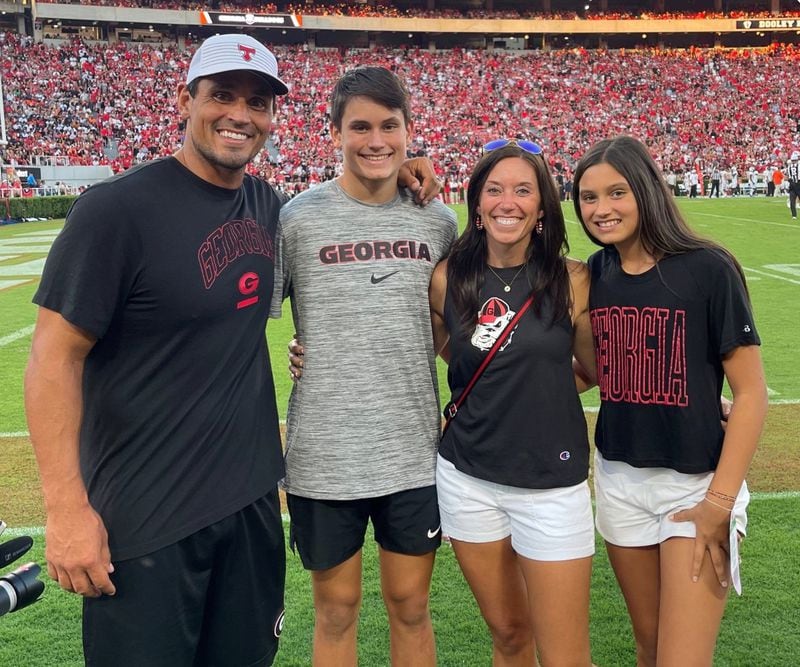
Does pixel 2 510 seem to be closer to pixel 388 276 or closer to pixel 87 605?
pixel 87 605

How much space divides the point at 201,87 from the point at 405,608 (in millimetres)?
1765

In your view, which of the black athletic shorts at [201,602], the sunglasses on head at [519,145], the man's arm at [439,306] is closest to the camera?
the black athletic shorts at [201,602]

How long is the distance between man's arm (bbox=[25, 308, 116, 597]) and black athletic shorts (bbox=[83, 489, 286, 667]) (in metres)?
0.12

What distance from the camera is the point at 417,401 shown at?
2668 millimetres

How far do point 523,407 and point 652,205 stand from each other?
0.72 meters

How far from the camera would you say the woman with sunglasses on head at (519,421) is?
2438mm

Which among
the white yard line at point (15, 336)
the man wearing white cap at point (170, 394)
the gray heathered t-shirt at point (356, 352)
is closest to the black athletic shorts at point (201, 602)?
the man wearing white cap at point (170, 394)

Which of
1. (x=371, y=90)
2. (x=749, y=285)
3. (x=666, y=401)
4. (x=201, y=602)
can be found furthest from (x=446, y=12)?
(x=201, y=602)

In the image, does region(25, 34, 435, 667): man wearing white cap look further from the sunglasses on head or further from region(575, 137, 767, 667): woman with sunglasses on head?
region(575, 137, 767, 667): woman with sunglasses on head

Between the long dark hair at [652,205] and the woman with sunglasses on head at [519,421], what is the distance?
0.24 meters

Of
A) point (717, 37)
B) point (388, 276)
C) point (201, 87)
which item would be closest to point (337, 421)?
point (388, 276)

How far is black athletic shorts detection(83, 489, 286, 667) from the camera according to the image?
2131 millimetres

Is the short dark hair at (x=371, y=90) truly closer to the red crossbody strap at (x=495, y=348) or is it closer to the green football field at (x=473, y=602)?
the red crossbody strap at (x=495, y=348)

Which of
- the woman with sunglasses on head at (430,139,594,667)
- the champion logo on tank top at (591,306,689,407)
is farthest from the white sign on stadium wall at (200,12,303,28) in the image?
the champion logo on tank top at (591,306,689,407)
